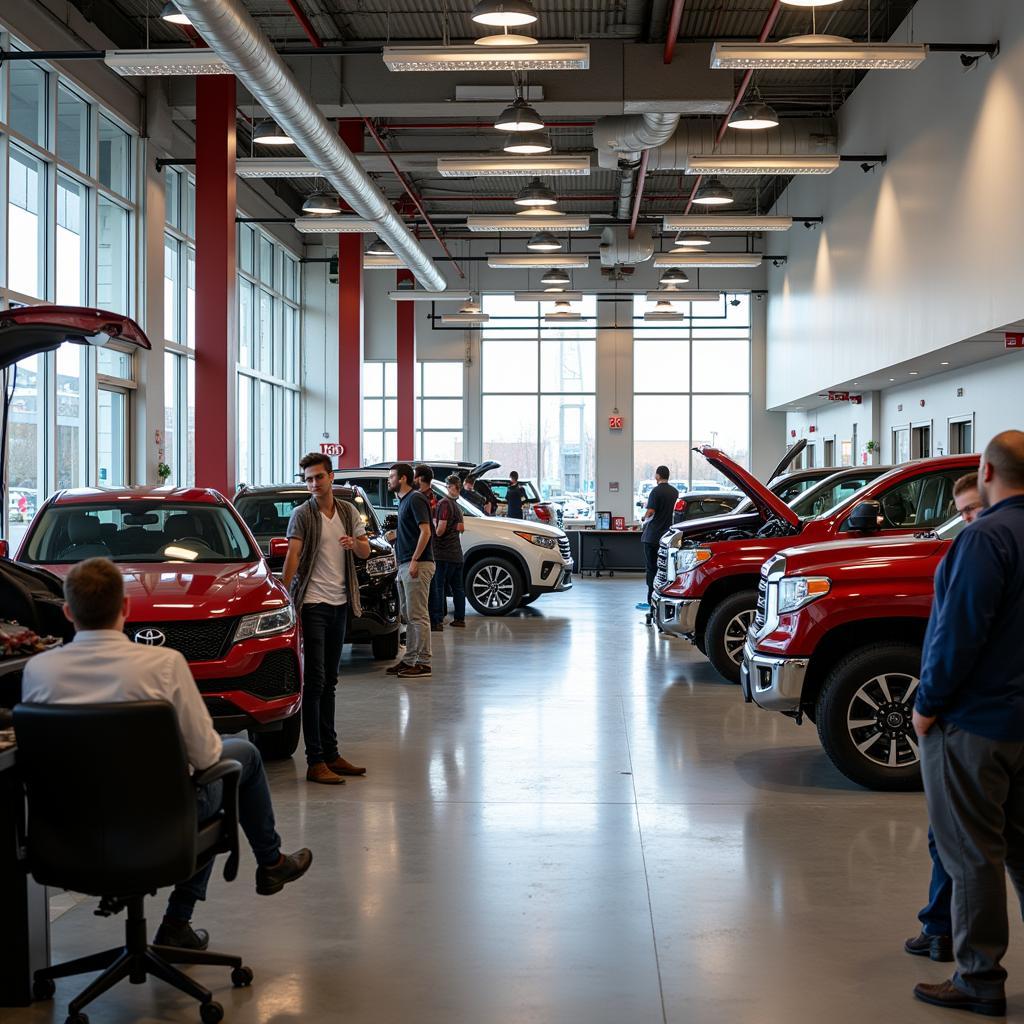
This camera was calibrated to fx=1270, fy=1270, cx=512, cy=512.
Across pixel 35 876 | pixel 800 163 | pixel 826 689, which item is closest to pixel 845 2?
pixel 800 163

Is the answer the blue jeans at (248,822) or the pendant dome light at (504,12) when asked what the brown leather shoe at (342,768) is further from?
the pendant dome light at (504,12)

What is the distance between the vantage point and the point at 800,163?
16.0 meters

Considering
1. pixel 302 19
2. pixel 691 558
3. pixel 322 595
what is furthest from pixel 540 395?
pixel 322 595

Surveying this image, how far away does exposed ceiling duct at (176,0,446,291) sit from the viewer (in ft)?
34.7

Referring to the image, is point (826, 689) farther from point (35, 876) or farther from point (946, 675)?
point (35, 876)

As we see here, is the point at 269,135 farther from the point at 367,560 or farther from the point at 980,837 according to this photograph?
the point at 980,837

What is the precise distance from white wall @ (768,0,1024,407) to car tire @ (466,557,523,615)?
5.94m

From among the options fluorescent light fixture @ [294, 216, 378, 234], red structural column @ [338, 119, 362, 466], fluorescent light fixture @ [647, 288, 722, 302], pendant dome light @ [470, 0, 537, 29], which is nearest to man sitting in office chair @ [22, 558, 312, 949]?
pendant dome light @ [470, 0, 537, 29]

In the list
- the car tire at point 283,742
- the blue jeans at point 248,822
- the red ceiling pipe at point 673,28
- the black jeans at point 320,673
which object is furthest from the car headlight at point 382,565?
the red ceiling pipe at point 673,28

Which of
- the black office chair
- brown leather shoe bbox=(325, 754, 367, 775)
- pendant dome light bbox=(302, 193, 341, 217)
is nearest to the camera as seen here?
the black office chair

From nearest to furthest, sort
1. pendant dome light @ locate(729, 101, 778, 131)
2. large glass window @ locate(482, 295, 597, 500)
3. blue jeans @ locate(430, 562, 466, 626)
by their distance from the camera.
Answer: pendant dome light @ locate(729, 101, 778, 131)
blue jeans @ locate(430, 562, 466, 626)
large glass window @ locate(482, 295, 597, 500)

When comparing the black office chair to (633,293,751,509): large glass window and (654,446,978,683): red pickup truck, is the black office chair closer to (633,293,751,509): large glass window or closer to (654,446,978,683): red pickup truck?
(654,446,978,683): red pickup truck

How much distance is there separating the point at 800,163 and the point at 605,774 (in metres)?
10.9

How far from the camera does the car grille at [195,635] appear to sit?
6.91 metres
